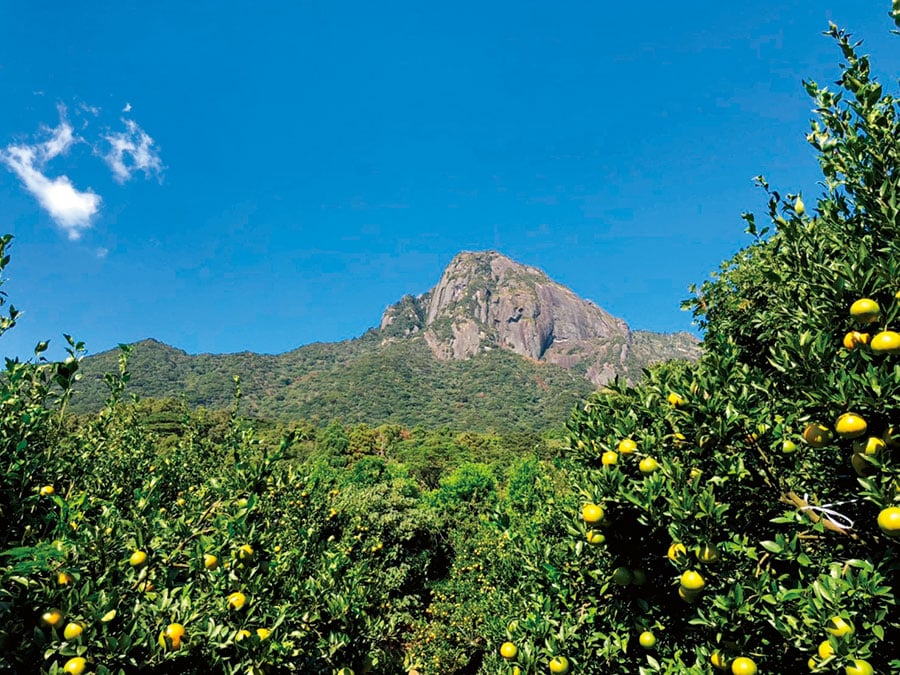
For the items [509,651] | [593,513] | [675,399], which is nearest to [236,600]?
[509,651]

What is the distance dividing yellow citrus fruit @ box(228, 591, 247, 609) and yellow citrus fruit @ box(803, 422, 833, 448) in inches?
125

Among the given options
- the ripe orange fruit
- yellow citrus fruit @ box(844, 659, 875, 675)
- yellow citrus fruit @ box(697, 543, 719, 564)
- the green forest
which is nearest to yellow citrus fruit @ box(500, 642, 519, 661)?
the green forest

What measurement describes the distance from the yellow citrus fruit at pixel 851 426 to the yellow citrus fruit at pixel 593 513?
1.32m

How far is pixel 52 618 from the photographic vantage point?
1.95 m

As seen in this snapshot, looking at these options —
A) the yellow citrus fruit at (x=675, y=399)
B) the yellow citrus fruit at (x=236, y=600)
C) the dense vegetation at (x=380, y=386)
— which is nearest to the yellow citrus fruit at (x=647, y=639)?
the yellow citrus fruit at (x=675, y=399)

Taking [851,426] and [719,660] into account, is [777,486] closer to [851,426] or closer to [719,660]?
[851,426]

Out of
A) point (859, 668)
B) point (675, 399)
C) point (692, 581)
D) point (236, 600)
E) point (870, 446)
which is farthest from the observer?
point (675, 399)

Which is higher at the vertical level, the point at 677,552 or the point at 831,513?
the point at 831,513

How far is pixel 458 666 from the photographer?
11414 mm

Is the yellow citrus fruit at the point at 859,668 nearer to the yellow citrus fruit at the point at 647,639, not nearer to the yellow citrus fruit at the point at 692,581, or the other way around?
the yellow citrus fruit at the point at 692,581

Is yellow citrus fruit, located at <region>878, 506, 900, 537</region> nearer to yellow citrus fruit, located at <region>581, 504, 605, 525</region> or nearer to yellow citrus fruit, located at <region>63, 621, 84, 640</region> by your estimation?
yellow citrus fruit, located at <region>581, 504, 605, 525</region>

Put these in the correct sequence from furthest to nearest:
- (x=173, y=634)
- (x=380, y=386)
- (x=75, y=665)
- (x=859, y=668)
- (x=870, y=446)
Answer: (x=380, y=386), (x=173, y=634), (x=870, y=446), (x=75, y=665), (x=859, y=668)

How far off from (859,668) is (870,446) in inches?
34.6

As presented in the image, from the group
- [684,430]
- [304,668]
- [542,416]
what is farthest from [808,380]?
[542,416]
